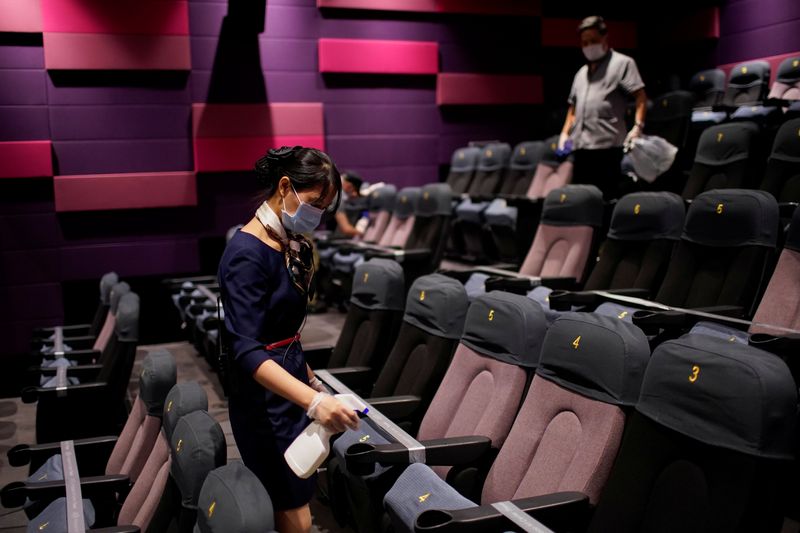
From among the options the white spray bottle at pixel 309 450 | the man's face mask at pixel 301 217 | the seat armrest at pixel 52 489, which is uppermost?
the man's face mask at pixel 301 217

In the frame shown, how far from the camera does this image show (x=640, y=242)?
3.19 metres

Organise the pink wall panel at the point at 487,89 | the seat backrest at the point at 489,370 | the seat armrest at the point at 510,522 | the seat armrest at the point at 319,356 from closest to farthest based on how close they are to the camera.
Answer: the seat armrest at the point at 510,522 < the seat backrest at the point at 489,370 < the seat armrest at the point at 319,356 < the pink wall panel at the point at 487,89

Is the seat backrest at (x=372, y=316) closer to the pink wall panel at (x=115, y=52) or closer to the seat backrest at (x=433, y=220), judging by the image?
the seat backrest at (x=433, y=220)

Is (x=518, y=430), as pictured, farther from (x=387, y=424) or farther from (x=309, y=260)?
(x=309, y=260)

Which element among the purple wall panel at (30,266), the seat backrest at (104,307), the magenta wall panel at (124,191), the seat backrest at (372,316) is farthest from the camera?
the magenta wall panel at (124,191)

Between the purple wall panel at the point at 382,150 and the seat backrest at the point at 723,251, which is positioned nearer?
the seat backrest at the point at 723,251

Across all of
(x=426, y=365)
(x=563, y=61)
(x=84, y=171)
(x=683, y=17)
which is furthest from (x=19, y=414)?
(x=683, y=17)

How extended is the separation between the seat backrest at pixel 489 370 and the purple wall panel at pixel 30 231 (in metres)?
4.32

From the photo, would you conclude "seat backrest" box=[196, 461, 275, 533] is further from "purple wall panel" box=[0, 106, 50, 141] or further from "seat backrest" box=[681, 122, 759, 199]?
"purple wall panel" box=[0, 106, 50, 141]

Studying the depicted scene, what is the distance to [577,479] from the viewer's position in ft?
5.35

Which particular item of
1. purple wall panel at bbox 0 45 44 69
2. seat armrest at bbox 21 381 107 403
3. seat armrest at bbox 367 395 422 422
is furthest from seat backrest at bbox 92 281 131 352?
purple wall panel at bbox 0 45 44 69

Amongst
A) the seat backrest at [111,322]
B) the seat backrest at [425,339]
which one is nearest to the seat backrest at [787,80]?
the seat backrest at [425,339]

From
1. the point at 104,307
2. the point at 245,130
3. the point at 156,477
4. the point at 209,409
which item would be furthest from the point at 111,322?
the point at 245,130

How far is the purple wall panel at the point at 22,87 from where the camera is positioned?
17.5ft
